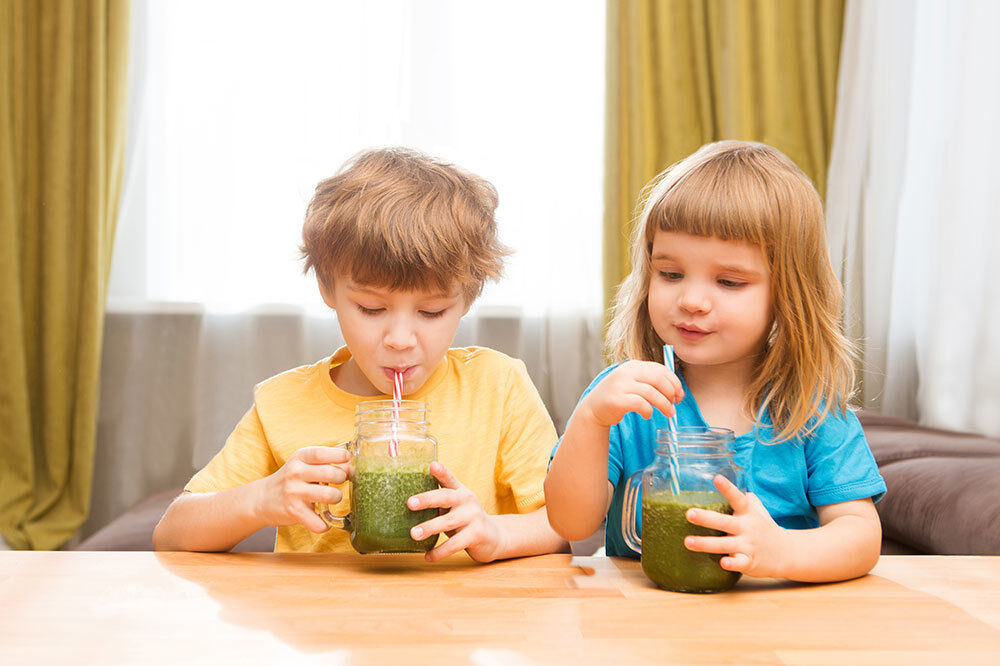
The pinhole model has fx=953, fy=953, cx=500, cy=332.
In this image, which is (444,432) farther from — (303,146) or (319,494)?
(303,146)

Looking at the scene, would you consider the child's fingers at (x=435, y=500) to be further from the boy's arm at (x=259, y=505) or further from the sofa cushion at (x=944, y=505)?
the sofa cushion at (x=944, y=505)

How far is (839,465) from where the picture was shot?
109 cm

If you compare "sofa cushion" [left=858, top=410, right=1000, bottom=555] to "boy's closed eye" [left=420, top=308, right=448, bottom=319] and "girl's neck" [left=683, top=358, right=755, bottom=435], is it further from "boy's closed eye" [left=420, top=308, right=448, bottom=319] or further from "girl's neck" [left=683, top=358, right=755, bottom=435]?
"boy's closed eye" [left=420, top=308, right=448, bottom=319]

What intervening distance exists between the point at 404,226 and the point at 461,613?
1.81 ft

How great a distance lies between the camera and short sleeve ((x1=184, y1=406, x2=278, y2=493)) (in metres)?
1.25

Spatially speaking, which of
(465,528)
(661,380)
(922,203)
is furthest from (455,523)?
A: (922,203)

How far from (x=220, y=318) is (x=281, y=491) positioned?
249 cm

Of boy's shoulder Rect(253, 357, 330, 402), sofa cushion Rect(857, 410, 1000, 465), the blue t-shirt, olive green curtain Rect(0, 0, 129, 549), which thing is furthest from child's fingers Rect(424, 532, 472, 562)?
olive green curtain Rect(0, 0, 129, 549)

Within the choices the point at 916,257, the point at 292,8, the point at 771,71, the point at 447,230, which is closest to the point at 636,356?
the point at 447,230

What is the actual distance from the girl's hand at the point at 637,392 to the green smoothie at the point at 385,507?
0.21 meters

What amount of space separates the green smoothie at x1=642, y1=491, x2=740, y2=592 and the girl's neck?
→ 0.28 m

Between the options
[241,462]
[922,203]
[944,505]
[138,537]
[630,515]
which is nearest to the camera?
[630,515]

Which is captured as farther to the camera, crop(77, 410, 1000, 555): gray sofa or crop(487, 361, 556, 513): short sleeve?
crop(77, 410, 1000, 555): gray sofa

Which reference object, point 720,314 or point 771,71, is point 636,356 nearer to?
point 720,314
